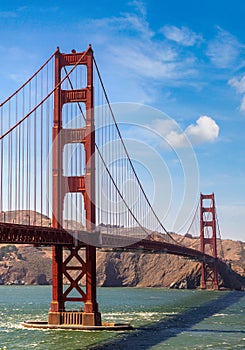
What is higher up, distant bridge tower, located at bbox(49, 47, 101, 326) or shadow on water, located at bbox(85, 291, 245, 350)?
distant bridge tower, located at bbox(49, 47, 101, 326)

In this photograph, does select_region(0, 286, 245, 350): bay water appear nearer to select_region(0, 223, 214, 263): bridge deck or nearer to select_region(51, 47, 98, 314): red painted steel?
select_region(51, 47, 98, 314): red painted steel

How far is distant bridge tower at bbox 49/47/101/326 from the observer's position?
45.6m

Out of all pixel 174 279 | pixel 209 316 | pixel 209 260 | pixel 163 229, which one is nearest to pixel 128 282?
pixel 174 279

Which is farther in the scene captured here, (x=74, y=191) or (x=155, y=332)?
(x=74, y=191)

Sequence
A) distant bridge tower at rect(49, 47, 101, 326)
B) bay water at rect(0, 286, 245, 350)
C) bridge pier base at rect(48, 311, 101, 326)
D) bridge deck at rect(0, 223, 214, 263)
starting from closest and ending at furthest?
bridge deck at rect(0, 223, 214, 263), bay water at rect(0, 286, 245, 350), bridge pier base at rect(48, 311, 101, 326), distant bridge tower at rect(49, 47, 101, 326)

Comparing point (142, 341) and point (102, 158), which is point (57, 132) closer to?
point (102, 158)

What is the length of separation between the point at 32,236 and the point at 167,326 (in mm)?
15959

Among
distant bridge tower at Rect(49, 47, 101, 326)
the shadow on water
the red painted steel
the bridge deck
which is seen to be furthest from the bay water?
the bridge deck

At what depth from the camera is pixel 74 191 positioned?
153ft

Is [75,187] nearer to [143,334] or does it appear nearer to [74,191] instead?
[74,191]

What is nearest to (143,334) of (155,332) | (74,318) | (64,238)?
(155,332)

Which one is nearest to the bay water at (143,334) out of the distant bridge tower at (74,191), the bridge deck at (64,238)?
the distant bridge tower at (74,191)

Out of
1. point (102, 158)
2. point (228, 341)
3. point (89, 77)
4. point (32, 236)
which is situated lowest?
point (228, 341)

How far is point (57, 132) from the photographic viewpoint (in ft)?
155
